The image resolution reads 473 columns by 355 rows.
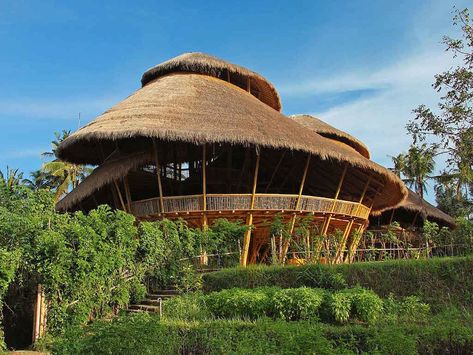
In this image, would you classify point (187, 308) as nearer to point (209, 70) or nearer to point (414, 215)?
point (209, 70)

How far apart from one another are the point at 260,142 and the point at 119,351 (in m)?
12.4

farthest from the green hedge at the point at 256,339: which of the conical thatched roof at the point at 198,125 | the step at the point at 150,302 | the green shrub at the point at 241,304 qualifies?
the conical thatched roof at the point at 198,125

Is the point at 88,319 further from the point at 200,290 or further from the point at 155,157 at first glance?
the point at 155,157

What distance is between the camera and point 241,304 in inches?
404

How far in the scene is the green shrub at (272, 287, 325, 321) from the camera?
31.7 ft

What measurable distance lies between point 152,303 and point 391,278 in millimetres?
5778

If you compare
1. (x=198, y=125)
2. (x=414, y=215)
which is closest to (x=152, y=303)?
(x=198, y=125)

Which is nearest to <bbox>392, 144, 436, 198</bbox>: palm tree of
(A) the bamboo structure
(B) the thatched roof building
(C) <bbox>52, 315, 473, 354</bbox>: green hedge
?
(B) the thatched roof building

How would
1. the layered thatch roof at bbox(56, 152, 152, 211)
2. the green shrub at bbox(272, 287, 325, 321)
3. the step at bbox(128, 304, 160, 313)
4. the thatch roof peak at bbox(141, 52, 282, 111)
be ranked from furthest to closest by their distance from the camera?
the thatch roof peak at bbox(141, 52, 282, 111), the layered thatch roof at bbox(56, 152, 152, 211), the step at bbox(128, 304, 160, 313), the green shrub at bbox(272, 287, 325, 321)

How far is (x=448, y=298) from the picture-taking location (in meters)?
10.2

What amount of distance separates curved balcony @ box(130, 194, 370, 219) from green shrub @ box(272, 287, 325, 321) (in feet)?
28.8

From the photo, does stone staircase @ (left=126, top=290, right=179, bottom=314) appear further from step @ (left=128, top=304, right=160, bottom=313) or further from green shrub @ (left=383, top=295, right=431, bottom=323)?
green shrub @ (left=383, top=295, right=431, bottom=323)

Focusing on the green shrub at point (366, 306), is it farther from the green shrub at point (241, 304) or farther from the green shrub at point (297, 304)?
the green shrub at point (241, 304)

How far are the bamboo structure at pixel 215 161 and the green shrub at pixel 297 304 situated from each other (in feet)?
19.5
